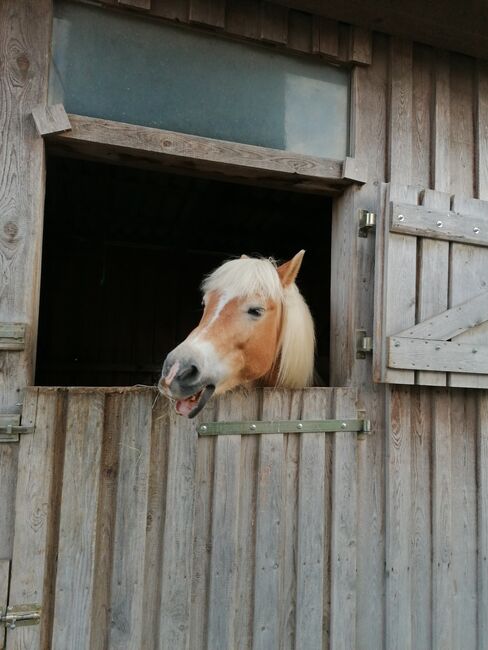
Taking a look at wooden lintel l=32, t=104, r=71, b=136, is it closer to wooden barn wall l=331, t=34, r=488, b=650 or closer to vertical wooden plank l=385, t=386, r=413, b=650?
wooden barn wall l=331, t=34, r=488, b=650

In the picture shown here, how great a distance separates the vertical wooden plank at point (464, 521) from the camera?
7.76 feet

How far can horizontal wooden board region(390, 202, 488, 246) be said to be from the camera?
221cm

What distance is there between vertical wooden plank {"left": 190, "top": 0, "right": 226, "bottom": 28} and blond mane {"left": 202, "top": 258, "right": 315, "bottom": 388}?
3.79 ft

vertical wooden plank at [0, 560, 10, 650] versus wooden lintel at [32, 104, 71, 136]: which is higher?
wooden lintel at [32, 104, 71, 136]

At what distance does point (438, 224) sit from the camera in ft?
7.46

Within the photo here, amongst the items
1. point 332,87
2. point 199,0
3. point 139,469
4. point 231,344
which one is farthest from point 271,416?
point 199,0

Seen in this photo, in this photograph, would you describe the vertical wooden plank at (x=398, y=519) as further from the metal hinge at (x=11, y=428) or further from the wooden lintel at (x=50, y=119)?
the wooden lintel at (x=50, y=119)

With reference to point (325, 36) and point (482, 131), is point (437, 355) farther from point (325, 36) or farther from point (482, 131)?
point (325, 36)

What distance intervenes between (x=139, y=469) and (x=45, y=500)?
1.21 ft

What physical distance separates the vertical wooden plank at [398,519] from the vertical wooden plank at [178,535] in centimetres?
102

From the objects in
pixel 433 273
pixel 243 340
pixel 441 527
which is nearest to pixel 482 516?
pixel 441 527

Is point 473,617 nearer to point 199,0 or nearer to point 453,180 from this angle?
point 453,180

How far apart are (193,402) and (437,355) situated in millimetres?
1217

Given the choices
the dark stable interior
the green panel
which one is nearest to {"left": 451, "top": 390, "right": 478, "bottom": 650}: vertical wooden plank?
the green panel
